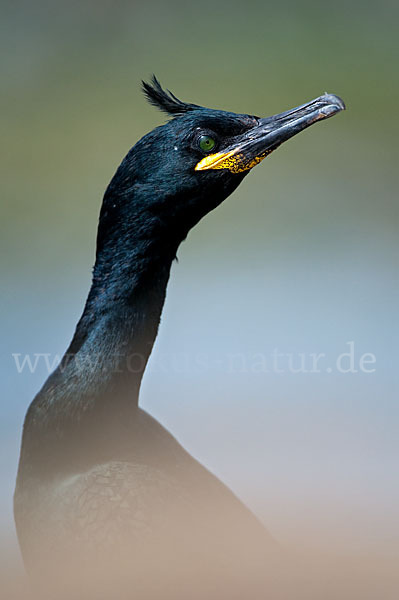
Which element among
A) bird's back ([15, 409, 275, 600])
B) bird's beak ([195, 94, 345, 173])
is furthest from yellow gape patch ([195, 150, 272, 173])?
bird's back ([15, 409, 275, 600])

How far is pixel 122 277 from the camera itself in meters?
1.63

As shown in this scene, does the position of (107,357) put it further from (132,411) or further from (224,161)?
(224,161)

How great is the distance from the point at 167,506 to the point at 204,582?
0.70 ft

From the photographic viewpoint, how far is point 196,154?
1582 mm

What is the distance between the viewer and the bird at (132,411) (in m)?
1.44

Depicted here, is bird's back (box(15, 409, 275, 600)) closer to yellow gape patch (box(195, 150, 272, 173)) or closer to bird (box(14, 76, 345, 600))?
bird (box(14, 76, 345, 600))

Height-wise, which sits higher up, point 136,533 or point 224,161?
point 224,161

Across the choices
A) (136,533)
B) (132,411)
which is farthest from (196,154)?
(136,533)

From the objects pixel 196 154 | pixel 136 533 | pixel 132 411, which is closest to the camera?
pixel 136 533

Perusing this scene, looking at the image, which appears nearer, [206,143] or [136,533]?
[136,533]

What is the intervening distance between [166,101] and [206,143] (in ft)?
0.52

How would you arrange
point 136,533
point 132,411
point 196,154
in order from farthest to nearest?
point 132,411 < point 196,154 < point 136,533

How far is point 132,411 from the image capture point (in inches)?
66.5

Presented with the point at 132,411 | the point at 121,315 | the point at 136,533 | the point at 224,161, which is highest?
the point at 224,161
